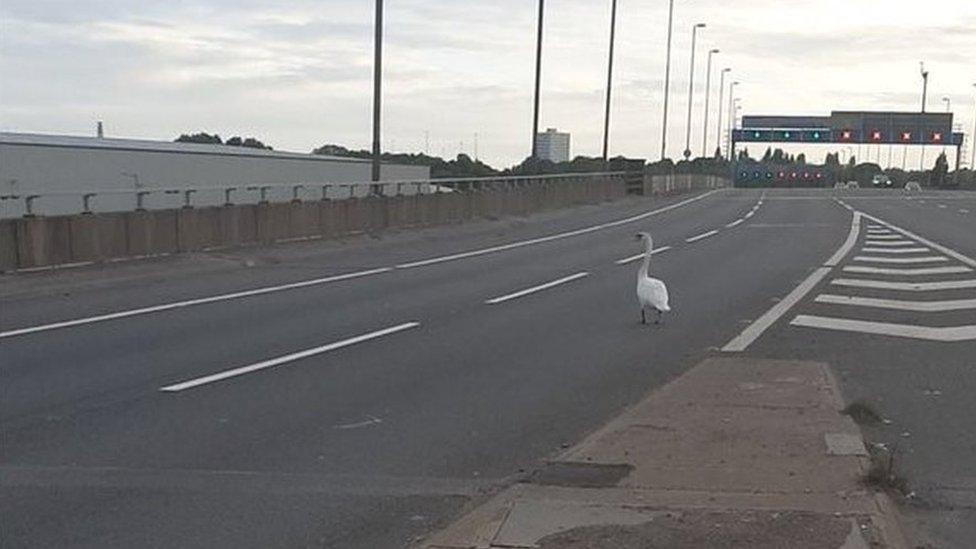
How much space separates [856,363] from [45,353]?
734 centimetres

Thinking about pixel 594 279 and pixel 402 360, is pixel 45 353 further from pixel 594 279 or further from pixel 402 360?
pixel 594 279

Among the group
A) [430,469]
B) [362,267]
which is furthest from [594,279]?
[430,469]

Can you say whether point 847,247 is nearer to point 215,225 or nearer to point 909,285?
point 909,285

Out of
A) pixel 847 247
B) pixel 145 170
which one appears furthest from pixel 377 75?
pixel 145 170

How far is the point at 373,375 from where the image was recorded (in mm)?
10406

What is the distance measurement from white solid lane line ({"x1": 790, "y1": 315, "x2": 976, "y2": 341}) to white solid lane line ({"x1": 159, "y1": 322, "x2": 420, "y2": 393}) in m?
4.39

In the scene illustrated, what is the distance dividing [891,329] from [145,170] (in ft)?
168

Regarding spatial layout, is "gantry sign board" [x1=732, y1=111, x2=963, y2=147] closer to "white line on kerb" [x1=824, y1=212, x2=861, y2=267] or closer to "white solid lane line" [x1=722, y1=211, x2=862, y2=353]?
"white line on kerb" [x1=824, y1=212, x2=861, y2=267]

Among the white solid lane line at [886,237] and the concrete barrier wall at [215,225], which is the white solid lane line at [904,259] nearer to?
the white solid lane line at [886,237]

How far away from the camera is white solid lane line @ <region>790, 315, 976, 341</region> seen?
41.4ft

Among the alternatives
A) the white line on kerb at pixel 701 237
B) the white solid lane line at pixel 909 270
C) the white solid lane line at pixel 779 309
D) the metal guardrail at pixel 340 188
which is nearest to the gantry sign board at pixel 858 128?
the metal guardrail at pixel 340 188

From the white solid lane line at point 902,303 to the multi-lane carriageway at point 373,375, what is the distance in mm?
65

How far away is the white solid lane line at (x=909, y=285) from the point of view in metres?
Answer: 17.3

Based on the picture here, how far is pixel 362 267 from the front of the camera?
21750 mm
